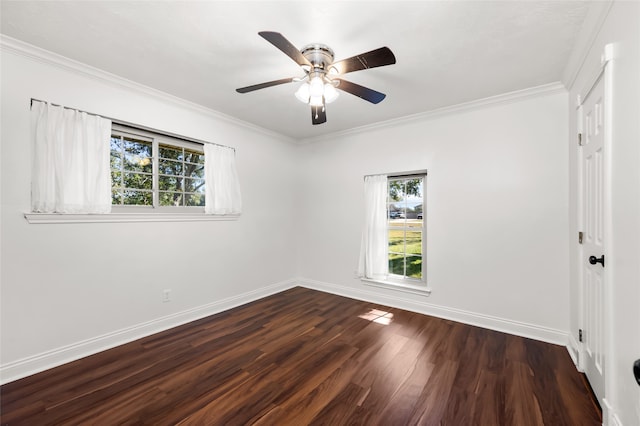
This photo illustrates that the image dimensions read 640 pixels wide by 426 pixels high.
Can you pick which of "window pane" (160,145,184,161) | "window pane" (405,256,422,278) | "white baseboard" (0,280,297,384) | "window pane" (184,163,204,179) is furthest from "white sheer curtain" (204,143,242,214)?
"window pane" (405,256,422,278)

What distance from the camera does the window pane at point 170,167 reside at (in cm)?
302

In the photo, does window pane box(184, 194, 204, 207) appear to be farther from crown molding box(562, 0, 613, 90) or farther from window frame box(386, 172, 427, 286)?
crown molding box(562, 0, 613, 90)

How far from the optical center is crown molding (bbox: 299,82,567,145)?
8.74 feet

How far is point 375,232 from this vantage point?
12.6ft

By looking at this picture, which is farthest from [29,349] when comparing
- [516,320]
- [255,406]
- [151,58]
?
[516,320]

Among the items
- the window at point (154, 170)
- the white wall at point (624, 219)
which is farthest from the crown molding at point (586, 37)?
the window at point (154, 170)

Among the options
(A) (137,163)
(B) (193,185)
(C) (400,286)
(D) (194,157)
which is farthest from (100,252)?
(C) (400,286)

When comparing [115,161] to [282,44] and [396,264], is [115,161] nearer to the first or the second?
[282,44]

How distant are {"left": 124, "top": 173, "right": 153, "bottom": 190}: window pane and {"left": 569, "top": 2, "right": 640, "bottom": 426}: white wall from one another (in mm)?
3765

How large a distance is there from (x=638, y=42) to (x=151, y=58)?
3137 millimetres

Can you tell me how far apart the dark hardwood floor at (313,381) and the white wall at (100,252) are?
30cm

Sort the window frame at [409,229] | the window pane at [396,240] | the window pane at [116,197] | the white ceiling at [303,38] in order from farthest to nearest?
the window pane at [396,240], the window frame at [409,229], the window pane at [116,197], the white ceiling at [303,38]

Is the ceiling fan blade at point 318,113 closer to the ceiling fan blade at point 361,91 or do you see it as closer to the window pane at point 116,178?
the ceiling fan blade at point 361,91

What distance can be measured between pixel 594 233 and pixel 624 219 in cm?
63
